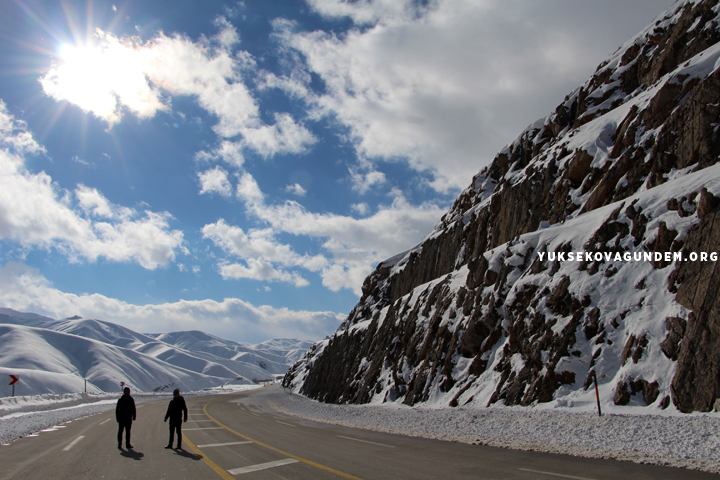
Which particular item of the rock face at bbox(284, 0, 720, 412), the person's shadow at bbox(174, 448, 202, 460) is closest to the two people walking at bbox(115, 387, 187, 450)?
the person's shadow at bbox(174, 448, 202, 460)

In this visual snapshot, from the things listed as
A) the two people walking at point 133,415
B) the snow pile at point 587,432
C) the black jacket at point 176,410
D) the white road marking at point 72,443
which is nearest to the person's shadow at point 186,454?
the two people walking at point 133,415

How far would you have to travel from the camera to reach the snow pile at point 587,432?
26.7 ft

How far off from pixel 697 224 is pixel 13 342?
900 feet

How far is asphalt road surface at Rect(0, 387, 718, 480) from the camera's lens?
701 centimetres

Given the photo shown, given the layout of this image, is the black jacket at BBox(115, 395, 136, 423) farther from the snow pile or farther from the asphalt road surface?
the snow pile

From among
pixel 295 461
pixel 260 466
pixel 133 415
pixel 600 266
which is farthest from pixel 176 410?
pixel 600 266

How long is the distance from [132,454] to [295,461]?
474 cm

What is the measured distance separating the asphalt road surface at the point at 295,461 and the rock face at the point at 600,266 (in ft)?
18.9

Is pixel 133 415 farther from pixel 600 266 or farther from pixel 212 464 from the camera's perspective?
pixel 600 266

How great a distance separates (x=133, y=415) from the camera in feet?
35.9

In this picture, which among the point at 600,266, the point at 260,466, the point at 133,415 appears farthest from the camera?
Answer: the point at 600,266

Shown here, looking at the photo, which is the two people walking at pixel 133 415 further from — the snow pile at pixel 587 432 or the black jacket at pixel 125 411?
the snow pile at pixel 587 432

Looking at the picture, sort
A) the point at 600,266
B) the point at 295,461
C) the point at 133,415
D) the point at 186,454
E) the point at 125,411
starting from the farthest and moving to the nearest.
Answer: the point at 600,266
the point at 133,415
the point at 125,411
the point at 186,454
the point at 295,461

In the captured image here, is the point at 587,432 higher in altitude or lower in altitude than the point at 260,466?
higher
